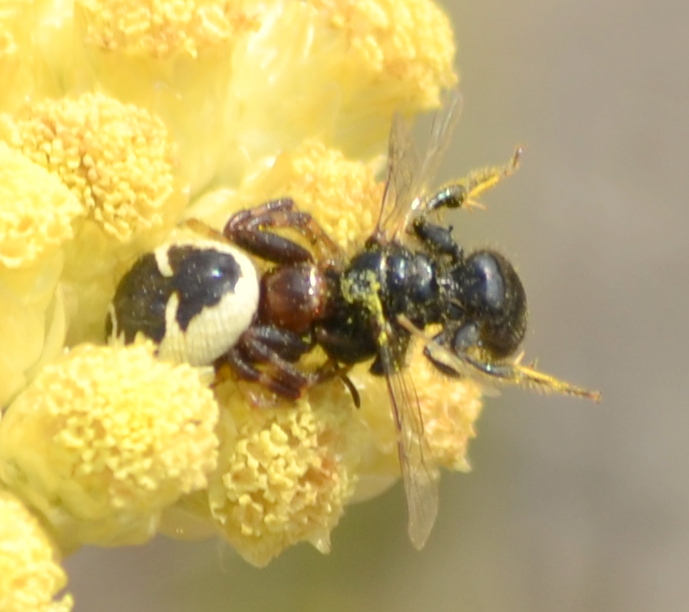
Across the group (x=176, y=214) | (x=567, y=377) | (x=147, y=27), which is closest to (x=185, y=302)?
(x=176, y=214)

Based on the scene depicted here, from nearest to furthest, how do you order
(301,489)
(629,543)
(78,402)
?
(78,402) → (301,489) → (629,543)

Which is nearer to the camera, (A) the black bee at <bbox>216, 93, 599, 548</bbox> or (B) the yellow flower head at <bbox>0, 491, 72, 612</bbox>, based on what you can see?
(B) the yellow flower head at <bbox>0, 491, 72, 612</bbox>

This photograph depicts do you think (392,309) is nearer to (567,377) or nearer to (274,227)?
(274,227)

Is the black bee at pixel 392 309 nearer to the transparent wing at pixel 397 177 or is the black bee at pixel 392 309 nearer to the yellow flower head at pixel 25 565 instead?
the transparent wing at pixel 397 177

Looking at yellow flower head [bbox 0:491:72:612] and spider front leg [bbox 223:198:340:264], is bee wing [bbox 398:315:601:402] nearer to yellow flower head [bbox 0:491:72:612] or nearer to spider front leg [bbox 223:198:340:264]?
spider front leg [bbox 223:198:340:264]

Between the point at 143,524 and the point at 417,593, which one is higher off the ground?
the point at 143,524

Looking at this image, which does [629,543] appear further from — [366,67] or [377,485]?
[366,67]

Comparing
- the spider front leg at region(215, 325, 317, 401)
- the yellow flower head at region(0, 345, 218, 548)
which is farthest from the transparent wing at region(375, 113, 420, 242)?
the yellow flower head at region(0, 345, 218, 548)

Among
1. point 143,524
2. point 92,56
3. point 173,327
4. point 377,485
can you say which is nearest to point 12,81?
point 92,56
